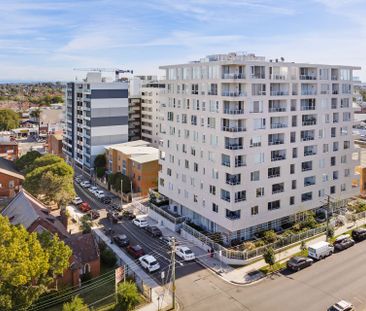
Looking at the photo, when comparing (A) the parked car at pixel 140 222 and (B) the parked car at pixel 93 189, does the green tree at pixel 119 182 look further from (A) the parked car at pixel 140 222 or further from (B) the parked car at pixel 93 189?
(A) the parked car at pixel 140 222

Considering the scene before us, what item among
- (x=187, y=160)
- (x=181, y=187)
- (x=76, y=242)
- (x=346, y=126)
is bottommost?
(x=76, y=242)

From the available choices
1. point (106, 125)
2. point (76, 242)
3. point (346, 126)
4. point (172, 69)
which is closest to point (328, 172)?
point (346, 126)

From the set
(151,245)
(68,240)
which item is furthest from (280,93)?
(68,240)

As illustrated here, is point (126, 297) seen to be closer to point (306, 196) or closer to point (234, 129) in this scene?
point (234, 129)

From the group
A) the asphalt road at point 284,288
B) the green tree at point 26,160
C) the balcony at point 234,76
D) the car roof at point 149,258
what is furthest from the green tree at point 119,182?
the balcony at point 234,76

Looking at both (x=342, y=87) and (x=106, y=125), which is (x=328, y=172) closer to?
(x=342, y=87)

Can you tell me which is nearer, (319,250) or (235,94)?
(319,250)
